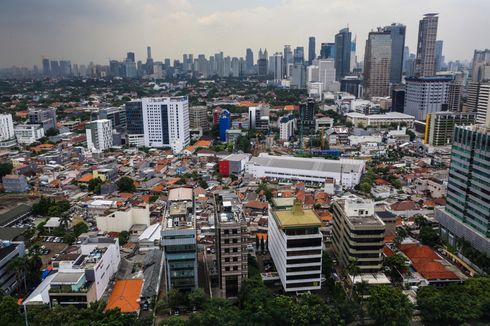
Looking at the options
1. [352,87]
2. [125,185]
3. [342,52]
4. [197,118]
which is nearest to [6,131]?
[197,118]

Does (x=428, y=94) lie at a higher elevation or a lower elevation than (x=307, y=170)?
higher

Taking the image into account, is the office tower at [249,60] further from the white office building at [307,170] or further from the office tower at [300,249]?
the office tower at [300,249]

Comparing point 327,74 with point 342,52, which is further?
point 342,52

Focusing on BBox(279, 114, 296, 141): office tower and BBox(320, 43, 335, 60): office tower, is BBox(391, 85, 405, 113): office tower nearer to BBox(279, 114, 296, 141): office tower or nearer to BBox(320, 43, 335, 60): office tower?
BBox(279, 114, 296, 141): office tower

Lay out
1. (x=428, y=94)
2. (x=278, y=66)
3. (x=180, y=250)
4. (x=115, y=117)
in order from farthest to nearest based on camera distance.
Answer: (x=278, y=66) → (x=428, y=94) → (x=115, y=117) → (x=180, y=250)

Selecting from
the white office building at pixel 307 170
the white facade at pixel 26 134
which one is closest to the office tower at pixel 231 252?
the white office building at pixel 307 170

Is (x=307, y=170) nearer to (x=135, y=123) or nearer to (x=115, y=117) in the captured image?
(x=135, y=123)

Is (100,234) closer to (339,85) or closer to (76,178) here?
(76,178)

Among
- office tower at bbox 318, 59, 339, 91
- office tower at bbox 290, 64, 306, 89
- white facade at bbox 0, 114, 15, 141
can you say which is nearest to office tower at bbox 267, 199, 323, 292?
white facade at bbox 0, 114, 15, 141
